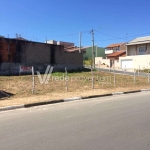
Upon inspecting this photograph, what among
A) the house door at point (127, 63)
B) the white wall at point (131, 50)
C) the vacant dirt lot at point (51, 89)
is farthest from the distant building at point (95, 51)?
the vacant dirt lot at point (51, 89)

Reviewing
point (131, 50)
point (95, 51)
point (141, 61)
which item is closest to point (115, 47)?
point (95, 51)

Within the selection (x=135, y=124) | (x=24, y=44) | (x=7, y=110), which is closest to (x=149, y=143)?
(x=135, y=124)

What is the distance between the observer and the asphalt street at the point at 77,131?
4.08 meters

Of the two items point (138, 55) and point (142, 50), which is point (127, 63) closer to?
point (138, 55)

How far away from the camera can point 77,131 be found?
4.95 metres

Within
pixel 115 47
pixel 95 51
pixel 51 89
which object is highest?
pixel 115 47

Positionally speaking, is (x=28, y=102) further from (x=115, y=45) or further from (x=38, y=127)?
(x=115, y=45)

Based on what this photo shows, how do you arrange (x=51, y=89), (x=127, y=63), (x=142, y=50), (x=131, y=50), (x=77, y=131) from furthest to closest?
1. (x=131, y=50)
2. (x=127, y=63)
3. (x=142, y=50)
4. (x=51, y=89)
5. (x=77, y=131)

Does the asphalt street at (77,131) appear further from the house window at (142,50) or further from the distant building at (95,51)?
the distant building at (95,51)

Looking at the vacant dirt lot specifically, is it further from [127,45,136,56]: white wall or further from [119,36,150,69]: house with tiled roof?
[127,45,136,56]: white wall

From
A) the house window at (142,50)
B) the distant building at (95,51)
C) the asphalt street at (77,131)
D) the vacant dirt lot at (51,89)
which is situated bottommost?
the asphalt street at (77,131)

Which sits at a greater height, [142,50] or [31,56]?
[142,50]

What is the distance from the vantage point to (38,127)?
5348 millimetres

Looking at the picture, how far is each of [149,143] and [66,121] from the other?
250 cm
